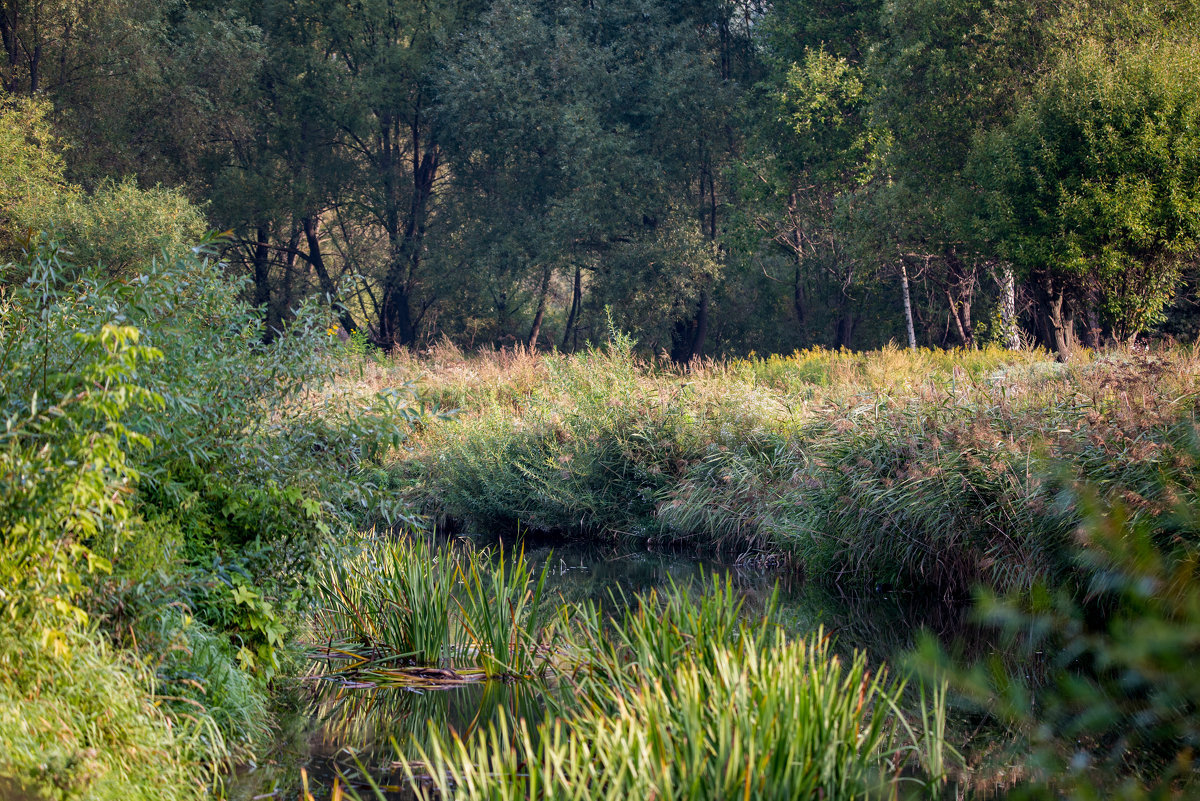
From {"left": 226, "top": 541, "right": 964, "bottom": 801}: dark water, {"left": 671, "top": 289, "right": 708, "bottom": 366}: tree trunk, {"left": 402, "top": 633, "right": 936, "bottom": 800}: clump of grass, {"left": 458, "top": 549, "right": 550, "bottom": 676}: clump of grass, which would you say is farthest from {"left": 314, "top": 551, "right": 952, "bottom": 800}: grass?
{"left": 671, "top": 289, "right": 708, "bottom": 366}: tree trunk

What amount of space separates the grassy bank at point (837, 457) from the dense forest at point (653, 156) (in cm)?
586

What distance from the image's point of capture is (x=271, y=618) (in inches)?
197

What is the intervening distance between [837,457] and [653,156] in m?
20.7

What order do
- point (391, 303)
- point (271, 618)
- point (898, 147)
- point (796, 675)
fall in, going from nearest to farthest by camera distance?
point (796, 675) < point (271, 618) < point (898, 147) < point (391, 303)

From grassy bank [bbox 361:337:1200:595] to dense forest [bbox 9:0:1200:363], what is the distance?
5863mm

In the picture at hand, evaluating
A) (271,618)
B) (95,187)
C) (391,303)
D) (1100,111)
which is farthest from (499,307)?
(271,618)

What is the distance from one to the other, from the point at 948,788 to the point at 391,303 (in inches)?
1187

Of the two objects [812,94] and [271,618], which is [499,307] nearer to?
[812,94]

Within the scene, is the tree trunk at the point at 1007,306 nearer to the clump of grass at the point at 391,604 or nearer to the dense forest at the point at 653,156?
the dense forest at the point at 653,156

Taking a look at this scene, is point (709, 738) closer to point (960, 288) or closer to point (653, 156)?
point (960, 288)

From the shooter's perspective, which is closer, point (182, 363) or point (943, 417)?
point (182, 363)

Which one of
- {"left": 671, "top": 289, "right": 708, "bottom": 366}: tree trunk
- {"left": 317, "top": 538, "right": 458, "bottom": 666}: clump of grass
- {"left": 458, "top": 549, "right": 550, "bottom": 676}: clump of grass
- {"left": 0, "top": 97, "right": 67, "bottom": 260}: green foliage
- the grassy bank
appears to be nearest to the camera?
{"left": 458, "top": 549, "right": 550, "bottom": 676}: clump of grass

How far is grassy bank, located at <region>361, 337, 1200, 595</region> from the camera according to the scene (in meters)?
7.19

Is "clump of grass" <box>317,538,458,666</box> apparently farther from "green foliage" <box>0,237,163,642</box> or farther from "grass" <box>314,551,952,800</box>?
"green foliage" <box>0,237,163,642</box>
